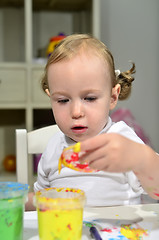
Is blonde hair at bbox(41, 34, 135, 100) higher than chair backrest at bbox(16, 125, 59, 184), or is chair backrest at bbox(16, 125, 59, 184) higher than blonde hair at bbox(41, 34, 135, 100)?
blonde hair at bbox(41, 34, 135, 100)

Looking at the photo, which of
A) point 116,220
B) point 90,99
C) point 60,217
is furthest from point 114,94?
point 60,217

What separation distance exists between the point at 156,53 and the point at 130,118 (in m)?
0.59

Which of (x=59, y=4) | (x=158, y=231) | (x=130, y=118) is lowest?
(x=130, y=118)

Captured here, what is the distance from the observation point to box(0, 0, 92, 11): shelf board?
2508 mm

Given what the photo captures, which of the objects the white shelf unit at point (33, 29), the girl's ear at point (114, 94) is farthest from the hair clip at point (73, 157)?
the white shelf unit at point (33, 29)

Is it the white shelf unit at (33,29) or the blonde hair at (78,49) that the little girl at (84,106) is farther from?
the white shelf unit at (33,29)

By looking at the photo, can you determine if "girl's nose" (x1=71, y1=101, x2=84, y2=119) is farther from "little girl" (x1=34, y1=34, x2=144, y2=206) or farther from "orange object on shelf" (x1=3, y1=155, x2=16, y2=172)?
"orange object on shelf" (x1=3, y1=155, x2=16, y2=172)

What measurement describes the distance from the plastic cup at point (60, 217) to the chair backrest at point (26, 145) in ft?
1.85

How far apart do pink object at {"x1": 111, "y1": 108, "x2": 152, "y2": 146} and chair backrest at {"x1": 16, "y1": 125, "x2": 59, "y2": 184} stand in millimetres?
1353

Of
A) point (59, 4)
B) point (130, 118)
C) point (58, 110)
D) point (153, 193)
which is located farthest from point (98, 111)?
point (59, 4)

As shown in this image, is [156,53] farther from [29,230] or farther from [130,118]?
[29,230]

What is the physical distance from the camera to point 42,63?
224cm

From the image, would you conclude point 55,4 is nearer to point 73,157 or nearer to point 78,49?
point 78,49

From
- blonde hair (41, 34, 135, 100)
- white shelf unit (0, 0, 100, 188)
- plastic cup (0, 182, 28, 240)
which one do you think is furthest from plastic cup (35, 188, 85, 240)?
white shelf unit (0, 0, 100, 188)
